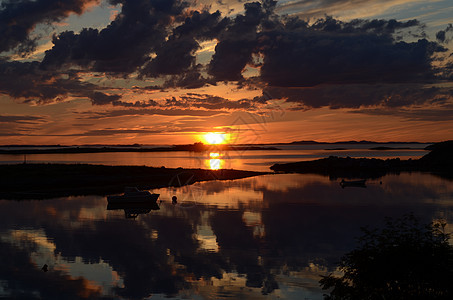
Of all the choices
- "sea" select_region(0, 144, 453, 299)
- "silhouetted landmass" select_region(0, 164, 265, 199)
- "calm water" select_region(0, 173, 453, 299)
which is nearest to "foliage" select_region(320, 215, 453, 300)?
"sea" select_region(0, 144, 453, 299)

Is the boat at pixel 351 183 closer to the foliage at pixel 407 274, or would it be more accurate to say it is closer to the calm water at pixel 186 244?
the calm water at pixel 186 244

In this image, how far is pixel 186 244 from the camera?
107 ft

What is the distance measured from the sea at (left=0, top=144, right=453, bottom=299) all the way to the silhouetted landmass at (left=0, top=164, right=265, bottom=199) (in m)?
8.12

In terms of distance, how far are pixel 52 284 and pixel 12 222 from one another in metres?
22.1

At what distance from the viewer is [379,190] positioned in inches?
2916

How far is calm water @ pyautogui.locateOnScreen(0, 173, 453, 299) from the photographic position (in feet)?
75.7

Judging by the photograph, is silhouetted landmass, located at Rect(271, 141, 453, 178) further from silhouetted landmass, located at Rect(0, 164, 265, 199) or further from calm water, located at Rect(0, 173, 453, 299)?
calm water, located at Rect(0, 173, 453, 299)

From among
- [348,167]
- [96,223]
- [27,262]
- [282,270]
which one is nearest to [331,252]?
[282,270]

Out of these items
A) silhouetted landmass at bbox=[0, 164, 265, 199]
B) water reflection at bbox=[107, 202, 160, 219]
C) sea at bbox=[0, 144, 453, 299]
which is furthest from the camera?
silhouetted landmass at bbox=[0, 164, 265, 199]

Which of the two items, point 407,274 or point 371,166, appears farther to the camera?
point 371,166

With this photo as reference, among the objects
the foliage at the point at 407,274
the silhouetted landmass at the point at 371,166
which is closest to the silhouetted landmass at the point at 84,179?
the silhouetted landmass at the point at 371,166

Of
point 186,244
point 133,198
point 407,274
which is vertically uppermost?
point 133,198

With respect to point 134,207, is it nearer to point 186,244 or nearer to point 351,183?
point 186,244

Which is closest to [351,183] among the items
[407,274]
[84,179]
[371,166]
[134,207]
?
[134,207]
